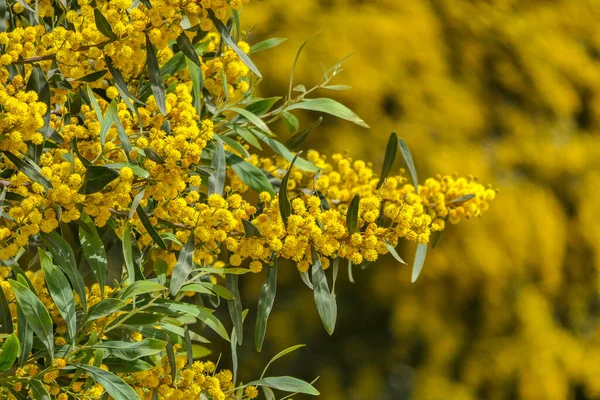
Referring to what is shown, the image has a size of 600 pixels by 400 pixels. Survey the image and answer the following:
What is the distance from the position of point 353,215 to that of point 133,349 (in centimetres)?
42

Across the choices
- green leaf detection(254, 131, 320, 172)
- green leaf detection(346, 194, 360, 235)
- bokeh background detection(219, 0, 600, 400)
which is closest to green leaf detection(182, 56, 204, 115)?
green leaf detection(254, 131, 320, 172)

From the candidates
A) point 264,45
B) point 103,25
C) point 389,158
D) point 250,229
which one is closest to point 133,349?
point 250,229

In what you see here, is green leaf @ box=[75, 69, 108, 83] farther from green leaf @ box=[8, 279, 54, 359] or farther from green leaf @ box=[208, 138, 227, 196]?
green leaf @ box=[8, 279, 54, 359]

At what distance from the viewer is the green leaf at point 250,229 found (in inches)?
56.1

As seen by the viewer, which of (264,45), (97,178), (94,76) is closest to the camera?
(97,178)

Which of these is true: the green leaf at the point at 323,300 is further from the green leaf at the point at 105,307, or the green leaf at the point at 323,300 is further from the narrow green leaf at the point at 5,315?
the narrow green leaf at the point at 5,315

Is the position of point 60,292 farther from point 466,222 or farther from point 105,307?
point 466,222

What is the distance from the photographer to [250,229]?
4.69 feet

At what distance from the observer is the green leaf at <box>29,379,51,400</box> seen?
4.40 ft

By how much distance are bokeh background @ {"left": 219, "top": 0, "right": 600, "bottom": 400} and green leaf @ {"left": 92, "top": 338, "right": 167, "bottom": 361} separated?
3.29 meters

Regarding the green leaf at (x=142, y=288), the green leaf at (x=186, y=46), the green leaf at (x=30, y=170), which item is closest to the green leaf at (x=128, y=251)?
the green leaf at (x=142, y=288)

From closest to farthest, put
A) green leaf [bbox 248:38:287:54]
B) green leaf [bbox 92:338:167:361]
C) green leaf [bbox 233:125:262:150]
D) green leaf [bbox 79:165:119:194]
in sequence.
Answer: green leaf [bbox 79:165:119:194] < green leaf [bbox 92:338:167:361] < green leaf [bbox 233:125:262:150] < green leaf [bbox 248:38:287:54]

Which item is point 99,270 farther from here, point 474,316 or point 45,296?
point 474,316

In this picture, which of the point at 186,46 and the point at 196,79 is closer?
the point at 186,46
